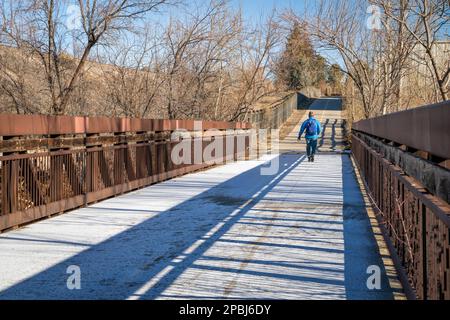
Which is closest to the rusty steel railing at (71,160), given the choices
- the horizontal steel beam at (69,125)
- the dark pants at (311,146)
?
the horizontal steel beam at (69,125)

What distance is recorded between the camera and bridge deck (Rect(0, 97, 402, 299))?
4965mm

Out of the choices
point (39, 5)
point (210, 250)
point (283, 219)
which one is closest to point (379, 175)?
point (283, 219)

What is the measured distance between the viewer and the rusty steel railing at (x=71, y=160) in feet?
24.5

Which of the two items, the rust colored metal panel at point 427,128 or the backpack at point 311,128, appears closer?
the rust colored metal panel at point 427,128

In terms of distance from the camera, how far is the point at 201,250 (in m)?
6.44

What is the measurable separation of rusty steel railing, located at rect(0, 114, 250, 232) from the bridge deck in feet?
1.10

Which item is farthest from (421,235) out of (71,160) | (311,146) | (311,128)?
(311,146)

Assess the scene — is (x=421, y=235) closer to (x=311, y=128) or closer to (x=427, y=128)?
(x=427, y=128)

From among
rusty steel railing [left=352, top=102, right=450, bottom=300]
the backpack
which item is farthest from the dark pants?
rusty steel railing [left=352, top=102, right=450, bottom=300]

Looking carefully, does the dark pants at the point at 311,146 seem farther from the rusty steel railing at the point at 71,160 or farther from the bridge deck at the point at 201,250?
the bridge deck at the point at 201,250

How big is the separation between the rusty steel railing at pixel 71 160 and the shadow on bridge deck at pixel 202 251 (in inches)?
12.9
